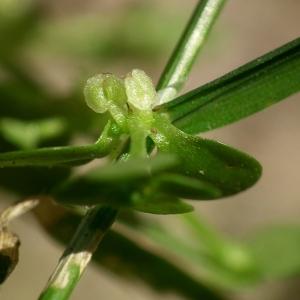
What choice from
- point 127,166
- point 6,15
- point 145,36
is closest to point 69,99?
point 6,15

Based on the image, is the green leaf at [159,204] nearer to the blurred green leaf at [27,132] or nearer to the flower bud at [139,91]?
the flower bud at [139,91]

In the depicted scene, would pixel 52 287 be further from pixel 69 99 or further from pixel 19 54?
pixel 19 54

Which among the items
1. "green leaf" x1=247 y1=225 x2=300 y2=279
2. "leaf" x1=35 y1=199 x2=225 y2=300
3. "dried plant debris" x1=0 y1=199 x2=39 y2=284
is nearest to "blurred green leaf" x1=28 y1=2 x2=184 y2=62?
"green leaf" x1=247 y1=225 x2=300 y2=279

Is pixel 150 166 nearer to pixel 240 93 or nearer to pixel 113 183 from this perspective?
pixel 113 183

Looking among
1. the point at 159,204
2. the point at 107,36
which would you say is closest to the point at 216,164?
the point at 159,204

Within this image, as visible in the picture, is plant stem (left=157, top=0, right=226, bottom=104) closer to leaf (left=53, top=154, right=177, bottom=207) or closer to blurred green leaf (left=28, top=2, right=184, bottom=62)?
leaf (left=53, top=154, right=177, bottom=207)

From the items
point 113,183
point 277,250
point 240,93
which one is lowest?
point 113,183
